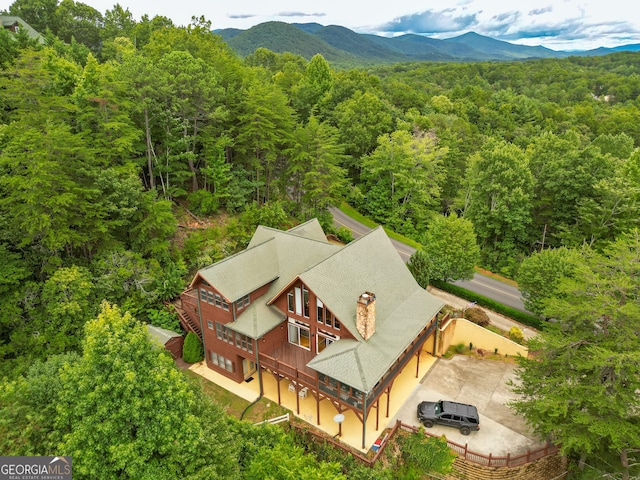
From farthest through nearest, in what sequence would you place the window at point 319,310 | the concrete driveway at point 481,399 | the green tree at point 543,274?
the green tree at point 543,274 < the window at point 319,310 < the concrete driveway at point 481,399

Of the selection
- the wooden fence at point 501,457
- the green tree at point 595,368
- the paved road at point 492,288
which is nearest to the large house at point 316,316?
the wooden fence at point 501,457

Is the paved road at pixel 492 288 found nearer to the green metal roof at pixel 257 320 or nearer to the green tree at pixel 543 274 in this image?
the green tree at pixel 543 274

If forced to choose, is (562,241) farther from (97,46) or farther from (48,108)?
(97,46)

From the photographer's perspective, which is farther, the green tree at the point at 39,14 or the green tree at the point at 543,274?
the green tree at the point at 39,14

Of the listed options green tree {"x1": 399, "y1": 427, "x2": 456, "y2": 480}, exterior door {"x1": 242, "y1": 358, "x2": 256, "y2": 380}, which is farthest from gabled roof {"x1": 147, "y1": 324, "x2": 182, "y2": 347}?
green tree {"x1": 399, "y1": 427, "x2": 456, "y2": 480}

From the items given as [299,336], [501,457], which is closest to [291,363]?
[299,336]

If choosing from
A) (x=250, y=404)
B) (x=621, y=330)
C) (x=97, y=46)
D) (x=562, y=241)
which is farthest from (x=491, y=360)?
(x=97, y=46)

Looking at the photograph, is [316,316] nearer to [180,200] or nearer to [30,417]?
[30,417]
